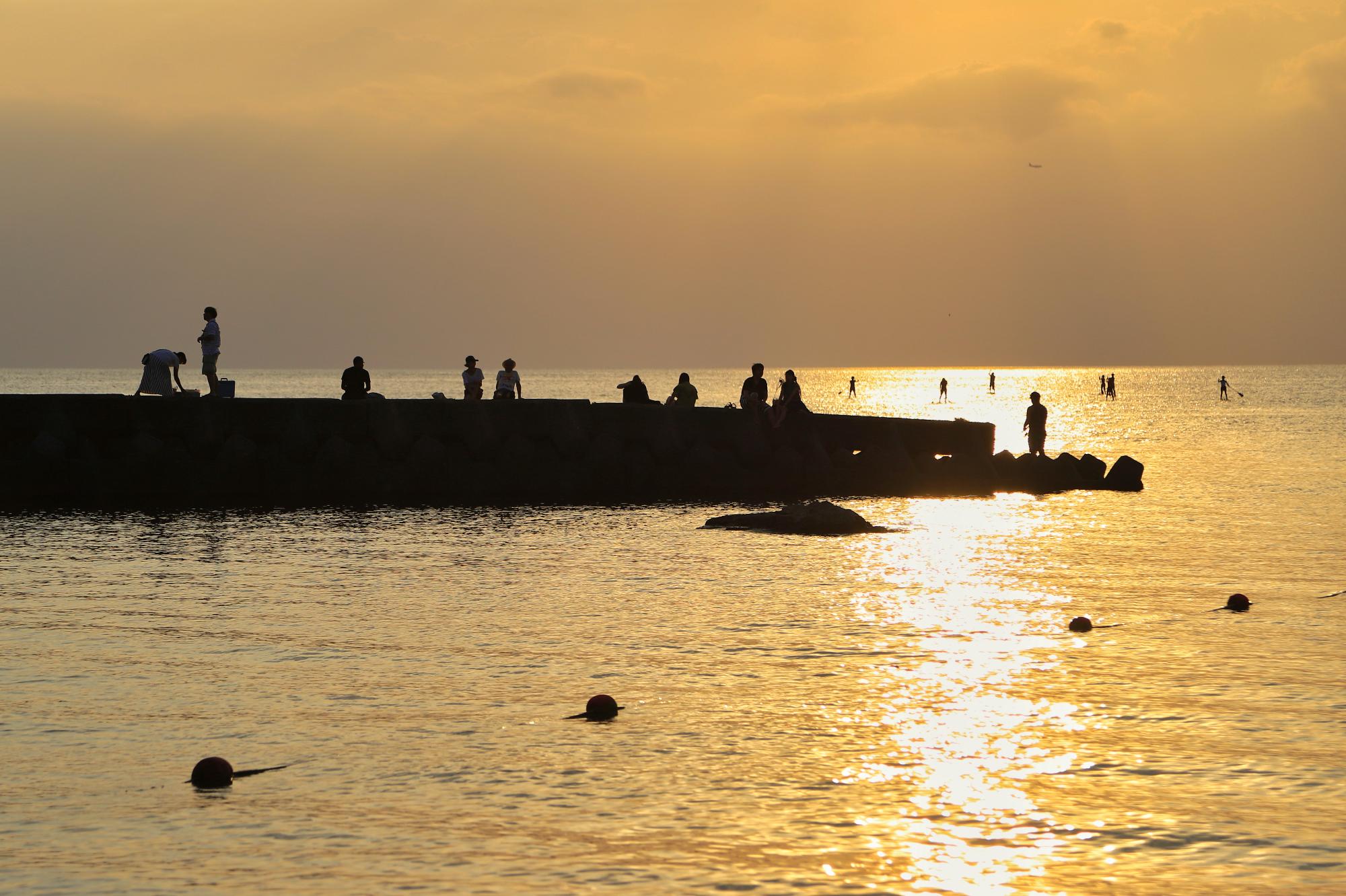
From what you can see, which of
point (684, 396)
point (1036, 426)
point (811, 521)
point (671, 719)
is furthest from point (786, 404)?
point (671, 719)

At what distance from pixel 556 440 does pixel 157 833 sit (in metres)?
23.9

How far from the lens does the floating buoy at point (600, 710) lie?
31.0 ft

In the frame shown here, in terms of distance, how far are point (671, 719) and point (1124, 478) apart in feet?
87.7

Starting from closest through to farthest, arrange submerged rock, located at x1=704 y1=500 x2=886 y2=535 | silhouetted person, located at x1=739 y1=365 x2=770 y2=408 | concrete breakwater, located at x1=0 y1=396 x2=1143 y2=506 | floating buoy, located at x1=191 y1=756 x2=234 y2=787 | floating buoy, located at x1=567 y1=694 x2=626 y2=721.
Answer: floating buoy, located at x1=191 y1=756 x2=234 y2=787 < floating buoy, located at x1=567 y1=694 x2=626 y2=721 < submerged rock, located at x1=704 y1=500 x2=886 y2=535 < concrete breakwater, located at x1=0 y1=396 x2=1143 y2=506 < silhouetted person, located at x1=739 y1=365 x2=770 y2=408

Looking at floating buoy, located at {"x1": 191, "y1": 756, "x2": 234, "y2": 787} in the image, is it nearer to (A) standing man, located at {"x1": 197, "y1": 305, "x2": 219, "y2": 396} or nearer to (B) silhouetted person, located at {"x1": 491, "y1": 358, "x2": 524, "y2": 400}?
(A) standing man, located at {"x1": 197, "y1": 305, "x2": 219, "y2": 396}

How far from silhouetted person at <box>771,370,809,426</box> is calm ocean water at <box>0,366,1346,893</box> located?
1217 cm

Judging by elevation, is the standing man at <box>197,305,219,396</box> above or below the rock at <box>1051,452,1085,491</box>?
above

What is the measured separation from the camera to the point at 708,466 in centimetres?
3133

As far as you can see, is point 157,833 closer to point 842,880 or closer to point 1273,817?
point 842,880

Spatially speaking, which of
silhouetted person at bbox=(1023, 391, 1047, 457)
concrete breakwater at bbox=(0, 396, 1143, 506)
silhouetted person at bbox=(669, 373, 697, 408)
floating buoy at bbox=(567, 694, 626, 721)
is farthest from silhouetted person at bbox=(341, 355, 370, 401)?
floating buoy at bbox=(567, 694, 626, 721)

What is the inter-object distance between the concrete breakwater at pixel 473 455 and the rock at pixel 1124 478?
5cm

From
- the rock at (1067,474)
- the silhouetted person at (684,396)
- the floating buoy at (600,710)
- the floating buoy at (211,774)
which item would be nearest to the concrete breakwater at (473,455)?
the rock at (1067,474)

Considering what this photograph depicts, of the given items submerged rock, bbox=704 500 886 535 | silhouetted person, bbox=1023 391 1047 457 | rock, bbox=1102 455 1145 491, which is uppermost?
silhouetted person, bbox=1023 391 1047 457

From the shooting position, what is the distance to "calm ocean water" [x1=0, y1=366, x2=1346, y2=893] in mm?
6621
